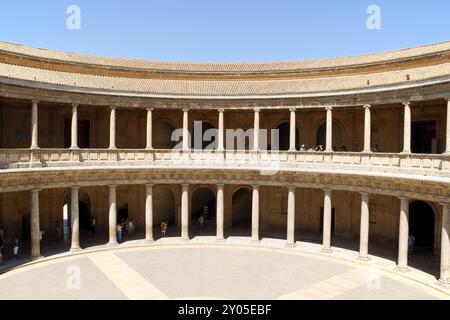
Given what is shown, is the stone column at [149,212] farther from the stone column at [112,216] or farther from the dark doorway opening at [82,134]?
the dark doorway opening at [82,134]

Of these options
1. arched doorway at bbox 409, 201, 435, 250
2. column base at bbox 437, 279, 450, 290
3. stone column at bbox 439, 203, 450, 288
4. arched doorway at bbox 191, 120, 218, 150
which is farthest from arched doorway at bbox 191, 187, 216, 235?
stone column at bbox 439, 203, 450, 288

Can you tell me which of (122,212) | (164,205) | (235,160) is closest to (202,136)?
(235,160)

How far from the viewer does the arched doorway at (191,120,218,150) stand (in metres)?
31.9

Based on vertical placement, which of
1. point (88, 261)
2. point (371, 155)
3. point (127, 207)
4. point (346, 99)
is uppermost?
point (346, 99)

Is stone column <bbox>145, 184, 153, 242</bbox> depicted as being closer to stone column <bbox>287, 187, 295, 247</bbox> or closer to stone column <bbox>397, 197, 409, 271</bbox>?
stone column <bbox>287, 187, 295, 247</bbox>

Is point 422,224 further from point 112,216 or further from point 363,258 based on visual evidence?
point 112,216

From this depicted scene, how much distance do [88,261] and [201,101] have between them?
43.8 ft

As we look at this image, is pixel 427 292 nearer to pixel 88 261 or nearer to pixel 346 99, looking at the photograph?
pixel 346 99

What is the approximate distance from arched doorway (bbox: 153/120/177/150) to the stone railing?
4.16m

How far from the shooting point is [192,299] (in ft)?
59.0

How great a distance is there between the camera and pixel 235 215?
3506 cm

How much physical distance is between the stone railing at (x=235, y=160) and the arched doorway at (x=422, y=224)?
760 centimetres

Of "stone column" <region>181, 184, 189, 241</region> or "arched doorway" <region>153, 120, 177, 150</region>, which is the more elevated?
"arched doorway" <region>153, 120, 177, 150</region>
